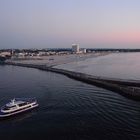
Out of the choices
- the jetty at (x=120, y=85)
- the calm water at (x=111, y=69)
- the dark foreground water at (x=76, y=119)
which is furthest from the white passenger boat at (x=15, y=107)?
the calm water at (x=111, y=69)

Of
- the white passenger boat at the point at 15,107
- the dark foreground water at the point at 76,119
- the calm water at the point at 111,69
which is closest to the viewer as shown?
the dark foreground water at the point at 76,119

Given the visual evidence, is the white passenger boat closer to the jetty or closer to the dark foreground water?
the dark foreground water

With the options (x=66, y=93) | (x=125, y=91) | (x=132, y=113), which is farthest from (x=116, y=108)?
(x=66, y=93)

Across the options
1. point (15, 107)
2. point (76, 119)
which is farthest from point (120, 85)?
point (15, 107)

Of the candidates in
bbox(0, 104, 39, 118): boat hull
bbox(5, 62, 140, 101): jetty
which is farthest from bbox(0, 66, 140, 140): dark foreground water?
bbox(5, 62, 140, 101): jetty

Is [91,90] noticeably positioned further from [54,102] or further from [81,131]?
[81,131]

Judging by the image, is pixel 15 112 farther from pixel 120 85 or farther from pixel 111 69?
pixel 111 69

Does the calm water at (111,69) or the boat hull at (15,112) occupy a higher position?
the calm water at (111,69)

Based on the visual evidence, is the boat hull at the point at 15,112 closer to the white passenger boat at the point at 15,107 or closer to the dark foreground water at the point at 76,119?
the white passenger boat at the point at 15,107
